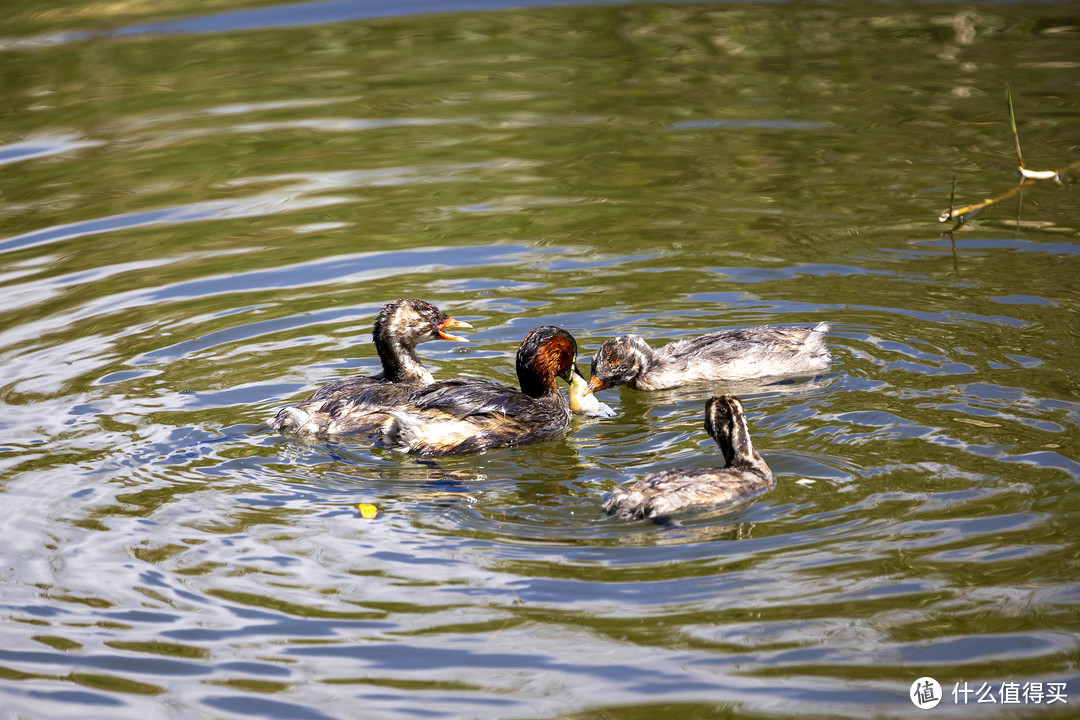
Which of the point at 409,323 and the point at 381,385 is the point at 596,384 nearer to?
the point at 409,323

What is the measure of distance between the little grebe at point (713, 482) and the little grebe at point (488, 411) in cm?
115

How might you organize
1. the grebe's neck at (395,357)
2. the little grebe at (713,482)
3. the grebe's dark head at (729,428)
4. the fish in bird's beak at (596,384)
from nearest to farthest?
the little grebe at (713,482) → the grebe's dark head at (729,428) → the grebe's neck at (395,357) → the fish in bird's beak at (596,384)

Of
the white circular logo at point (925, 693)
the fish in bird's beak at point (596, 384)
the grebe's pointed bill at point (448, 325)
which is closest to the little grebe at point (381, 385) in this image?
the grebe's pointed bill at point (448, 325)

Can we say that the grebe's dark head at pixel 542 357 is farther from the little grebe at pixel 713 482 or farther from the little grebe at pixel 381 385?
the little grebe at pixel 713 482

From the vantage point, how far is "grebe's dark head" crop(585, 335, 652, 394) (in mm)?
7602

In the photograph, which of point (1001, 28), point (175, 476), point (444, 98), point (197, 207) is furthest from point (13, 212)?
point (1001, 28)

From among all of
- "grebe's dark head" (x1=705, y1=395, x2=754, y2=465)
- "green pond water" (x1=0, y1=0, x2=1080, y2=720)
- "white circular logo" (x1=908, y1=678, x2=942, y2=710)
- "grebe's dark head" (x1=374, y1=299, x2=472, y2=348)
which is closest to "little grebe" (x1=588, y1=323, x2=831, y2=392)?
"green pond water" (x1=0, y1=0, x2=1080, y2=720)

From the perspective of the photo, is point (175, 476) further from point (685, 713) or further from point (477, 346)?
point (685, 713)

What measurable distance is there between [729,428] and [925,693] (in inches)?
76.3

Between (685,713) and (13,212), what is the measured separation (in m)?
9.02

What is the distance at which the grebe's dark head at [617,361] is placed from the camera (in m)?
7.60

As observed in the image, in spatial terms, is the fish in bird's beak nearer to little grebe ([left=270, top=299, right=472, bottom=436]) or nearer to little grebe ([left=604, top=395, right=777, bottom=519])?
little grebe ([left=270, top=299, right=472, bottom=436])

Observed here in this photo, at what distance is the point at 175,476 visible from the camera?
248 inches

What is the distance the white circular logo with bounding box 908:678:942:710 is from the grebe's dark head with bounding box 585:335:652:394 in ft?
11.4
